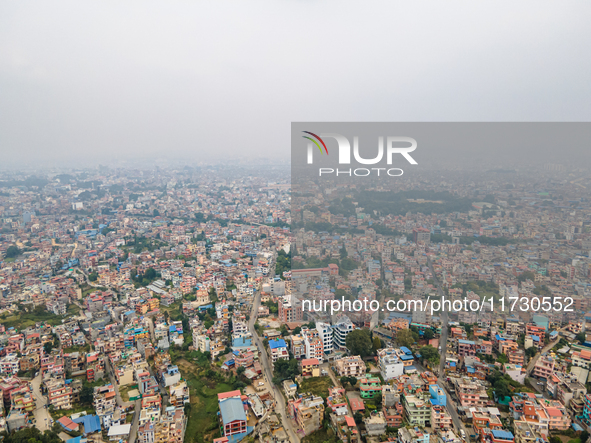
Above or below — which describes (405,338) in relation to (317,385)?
above

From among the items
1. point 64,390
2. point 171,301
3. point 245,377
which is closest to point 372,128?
Result: point 245,377

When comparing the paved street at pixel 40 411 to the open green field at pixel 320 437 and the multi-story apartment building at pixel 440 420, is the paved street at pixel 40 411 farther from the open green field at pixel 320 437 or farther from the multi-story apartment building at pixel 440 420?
the multi-story apartment building at pixel 440 420

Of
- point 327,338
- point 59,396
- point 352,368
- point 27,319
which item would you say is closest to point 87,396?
point 59,396

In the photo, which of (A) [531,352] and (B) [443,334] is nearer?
(A) [531,352]

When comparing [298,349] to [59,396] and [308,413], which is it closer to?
[308,413]

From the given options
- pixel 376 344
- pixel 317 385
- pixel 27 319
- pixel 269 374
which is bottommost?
pixel 27 319

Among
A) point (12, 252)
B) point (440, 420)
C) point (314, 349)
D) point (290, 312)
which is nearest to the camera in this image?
point (440, 420)
